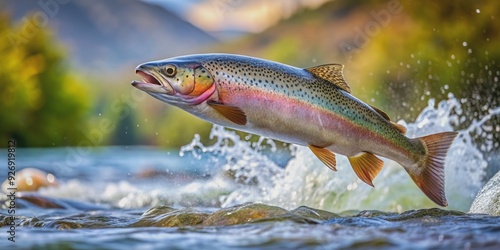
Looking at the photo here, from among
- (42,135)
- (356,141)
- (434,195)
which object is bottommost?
(434,195)

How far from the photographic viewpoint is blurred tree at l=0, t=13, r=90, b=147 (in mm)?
48125

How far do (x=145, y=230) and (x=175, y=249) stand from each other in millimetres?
911

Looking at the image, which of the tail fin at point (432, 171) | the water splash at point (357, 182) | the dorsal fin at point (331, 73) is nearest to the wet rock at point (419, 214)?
the tail fin at point (432, 171)

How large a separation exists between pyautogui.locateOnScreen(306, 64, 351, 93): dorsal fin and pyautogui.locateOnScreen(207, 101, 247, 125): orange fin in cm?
80

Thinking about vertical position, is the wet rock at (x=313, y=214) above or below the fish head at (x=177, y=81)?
below

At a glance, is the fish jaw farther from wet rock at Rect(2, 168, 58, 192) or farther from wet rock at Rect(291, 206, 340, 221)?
wet rock at Rect(2, 168, 58, 192)

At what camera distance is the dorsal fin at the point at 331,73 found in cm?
562

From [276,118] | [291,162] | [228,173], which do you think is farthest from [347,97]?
[228,173]

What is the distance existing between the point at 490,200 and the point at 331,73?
1947 millimetres

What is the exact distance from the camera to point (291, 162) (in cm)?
1056

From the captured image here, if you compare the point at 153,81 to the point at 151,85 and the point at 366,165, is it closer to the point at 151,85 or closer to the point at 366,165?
the point at 151,85

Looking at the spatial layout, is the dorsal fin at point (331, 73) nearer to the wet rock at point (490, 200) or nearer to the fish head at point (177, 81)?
the fish head at point (177, 81)

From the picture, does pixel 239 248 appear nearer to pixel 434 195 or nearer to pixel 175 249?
pixel 175 249

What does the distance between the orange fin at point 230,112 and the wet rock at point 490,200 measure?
2.48m
